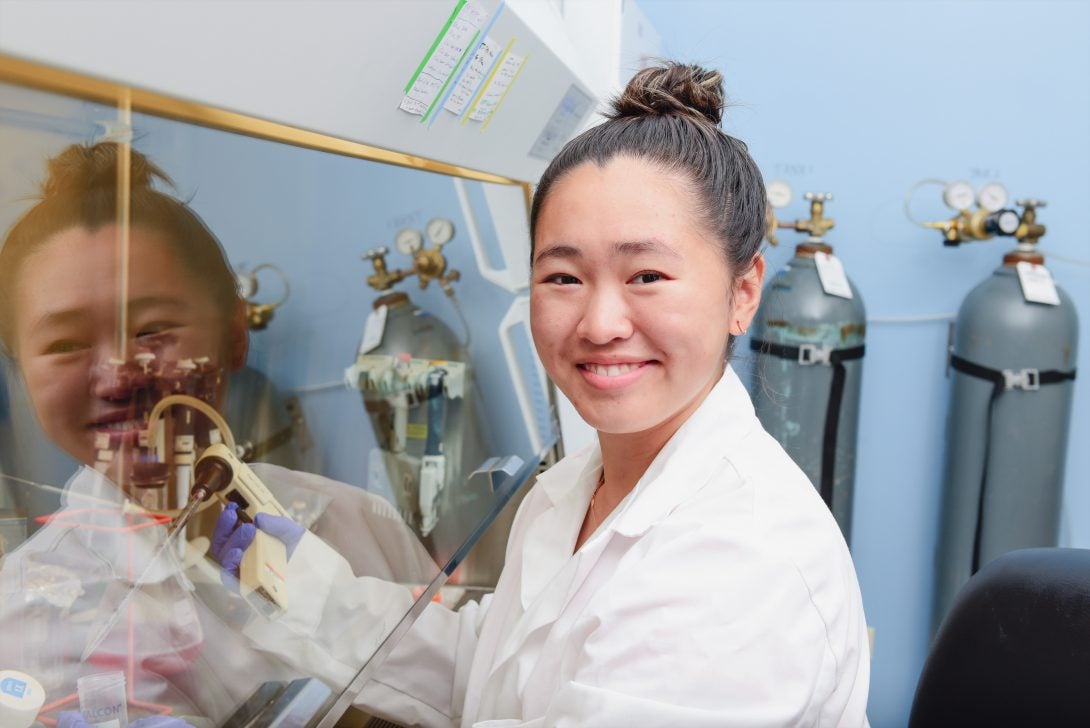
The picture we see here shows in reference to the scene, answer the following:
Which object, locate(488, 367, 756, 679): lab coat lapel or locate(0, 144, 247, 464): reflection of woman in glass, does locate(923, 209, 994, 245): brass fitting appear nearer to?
locate(488, 367, 756, 679): lab coat lapel

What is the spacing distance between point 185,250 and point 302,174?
0.66 feet

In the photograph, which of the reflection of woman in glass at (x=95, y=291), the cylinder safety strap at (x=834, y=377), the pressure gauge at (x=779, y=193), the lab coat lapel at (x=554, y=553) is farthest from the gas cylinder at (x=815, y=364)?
the reflection of woman in glass at (x=95, y=291)

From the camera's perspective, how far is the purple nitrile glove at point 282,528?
105cm

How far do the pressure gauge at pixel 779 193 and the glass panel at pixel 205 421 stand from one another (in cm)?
122

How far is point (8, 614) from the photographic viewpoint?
0.76m

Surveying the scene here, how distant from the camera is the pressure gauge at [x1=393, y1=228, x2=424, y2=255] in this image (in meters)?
1.53

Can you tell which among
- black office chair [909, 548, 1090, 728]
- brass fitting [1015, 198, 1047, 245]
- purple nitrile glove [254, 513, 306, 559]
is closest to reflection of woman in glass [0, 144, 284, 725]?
purple nitrile glove [254, 513, 306, 559]

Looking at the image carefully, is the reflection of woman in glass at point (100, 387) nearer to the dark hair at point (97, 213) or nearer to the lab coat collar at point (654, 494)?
the dark hair at point (97, 213)

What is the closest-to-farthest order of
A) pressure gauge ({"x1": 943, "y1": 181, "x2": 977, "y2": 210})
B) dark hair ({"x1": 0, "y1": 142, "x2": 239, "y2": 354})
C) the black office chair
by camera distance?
dark hair ({"x1": 0, "y1": 142, "x2": 239, "y2": 354}) < the black office chair < pressure gauge ({"x1": 943, "y1": 181, "x2": 977, "y2": 210})

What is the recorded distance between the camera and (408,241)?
1569 millimetres

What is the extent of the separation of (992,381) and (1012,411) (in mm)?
91

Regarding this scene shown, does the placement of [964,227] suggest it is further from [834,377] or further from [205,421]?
[205,421]

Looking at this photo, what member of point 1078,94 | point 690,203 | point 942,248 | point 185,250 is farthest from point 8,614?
point 1078,94

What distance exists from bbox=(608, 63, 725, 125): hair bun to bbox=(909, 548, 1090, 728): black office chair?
0.63 metres
